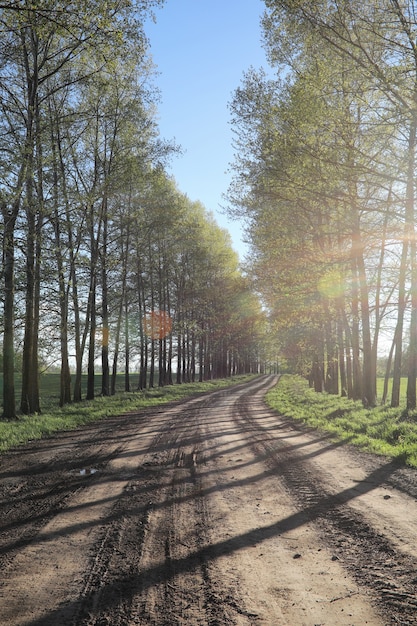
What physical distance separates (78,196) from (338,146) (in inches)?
325

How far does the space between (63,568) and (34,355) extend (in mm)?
13688

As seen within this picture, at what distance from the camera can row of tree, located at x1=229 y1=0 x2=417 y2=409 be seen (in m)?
10.2

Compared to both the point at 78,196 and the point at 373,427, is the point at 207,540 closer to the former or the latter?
the point at 373,427

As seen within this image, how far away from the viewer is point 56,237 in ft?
62.6

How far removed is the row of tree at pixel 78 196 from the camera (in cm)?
1220

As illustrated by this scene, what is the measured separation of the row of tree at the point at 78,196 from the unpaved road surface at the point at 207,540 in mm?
7412

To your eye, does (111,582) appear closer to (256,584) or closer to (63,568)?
(63,568)

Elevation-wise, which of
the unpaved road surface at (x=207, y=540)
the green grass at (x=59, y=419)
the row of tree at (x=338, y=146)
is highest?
the row of tree at (x=338, y=146)

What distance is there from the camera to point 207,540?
420 centimetres

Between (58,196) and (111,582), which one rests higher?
(58,196)

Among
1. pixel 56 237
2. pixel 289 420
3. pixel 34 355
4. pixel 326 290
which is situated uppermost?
pixel 56 237

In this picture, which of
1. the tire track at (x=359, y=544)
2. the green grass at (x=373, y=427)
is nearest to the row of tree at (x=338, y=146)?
the green grass at (x=373, y=427)

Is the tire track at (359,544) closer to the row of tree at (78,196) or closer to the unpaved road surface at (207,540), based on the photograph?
the unpaved road surface at (207,540)

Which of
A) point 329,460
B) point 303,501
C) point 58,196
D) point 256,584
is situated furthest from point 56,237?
point 256,584
